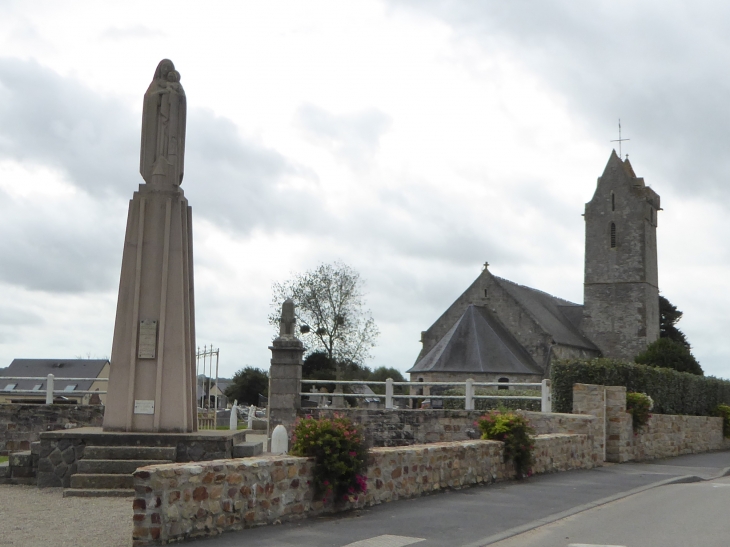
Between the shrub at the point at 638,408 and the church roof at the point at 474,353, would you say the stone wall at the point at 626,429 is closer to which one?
the shrub at the point at 638,408

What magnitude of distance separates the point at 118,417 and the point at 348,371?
44734mm

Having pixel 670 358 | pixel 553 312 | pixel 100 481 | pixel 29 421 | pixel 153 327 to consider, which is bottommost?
pixel 100 481

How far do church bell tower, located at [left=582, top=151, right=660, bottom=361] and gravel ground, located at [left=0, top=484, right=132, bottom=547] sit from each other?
52908 mm

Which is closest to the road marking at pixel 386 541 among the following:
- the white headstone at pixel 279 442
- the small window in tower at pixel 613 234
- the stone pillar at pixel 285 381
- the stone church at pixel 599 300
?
the white headstone at pixel 279 442

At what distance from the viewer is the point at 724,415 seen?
29.8 m

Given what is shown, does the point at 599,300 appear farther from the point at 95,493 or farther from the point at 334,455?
the point at 334,455

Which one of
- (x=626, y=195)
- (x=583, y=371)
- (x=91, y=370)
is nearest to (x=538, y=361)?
(x=626, y=195)

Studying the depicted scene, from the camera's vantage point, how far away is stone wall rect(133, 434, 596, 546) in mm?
7531

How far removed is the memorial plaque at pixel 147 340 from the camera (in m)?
12.4

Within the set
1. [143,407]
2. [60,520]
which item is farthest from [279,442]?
[60,520]

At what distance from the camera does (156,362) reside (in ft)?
40.8

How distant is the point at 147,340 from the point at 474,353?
36.0 m

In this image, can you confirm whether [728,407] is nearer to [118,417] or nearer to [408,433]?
[408,433]

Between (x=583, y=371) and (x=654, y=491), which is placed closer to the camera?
(x=654, y=491)
